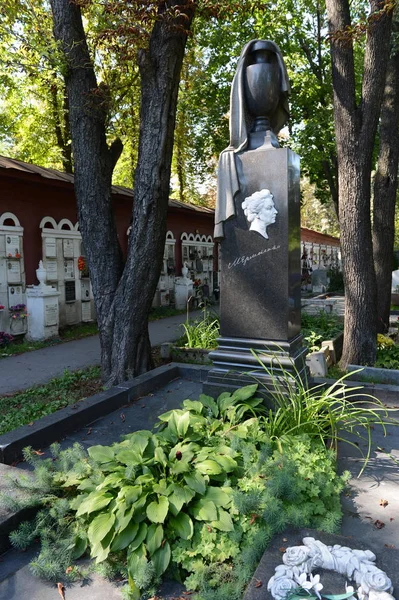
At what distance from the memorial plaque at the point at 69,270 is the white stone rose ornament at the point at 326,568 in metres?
10.2

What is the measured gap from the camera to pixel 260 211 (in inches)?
161

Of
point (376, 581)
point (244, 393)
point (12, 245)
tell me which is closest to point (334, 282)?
point (12, 245)

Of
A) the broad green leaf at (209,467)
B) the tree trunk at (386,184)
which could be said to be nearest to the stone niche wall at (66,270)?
the tree trunk at (386,184)

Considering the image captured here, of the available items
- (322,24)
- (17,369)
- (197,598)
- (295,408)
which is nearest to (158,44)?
(295,408)

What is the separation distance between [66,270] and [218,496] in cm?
965

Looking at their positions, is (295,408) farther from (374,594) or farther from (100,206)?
(100,206)

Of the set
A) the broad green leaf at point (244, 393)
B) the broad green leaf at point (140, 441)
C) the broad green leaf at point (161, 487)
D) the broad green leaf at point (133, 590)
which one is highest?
the broad green leaf at point (244, 393)

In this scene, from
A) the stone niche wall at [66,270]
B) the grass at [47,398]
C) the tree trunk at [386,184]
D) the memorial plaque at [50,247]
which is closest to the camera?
the grass at [47,398]

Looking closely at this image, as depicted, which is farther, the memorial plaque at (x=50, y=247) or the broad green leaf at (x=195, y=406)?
the memorial plaque at (x=50, y=247)

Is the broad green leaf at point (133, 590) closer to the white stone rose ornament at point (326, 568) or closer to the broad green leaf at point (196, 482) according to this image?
the broad green leaf at point (196, 482)

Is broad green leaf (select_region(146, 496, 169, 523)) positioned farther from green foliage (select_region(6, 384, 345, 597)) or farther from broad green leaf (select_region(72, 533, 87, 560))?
broad green leaf (select_region(72, 533, 87, 560))

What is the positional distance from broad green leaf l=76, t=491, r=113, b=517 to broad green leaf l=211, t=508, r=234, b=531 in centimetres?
59

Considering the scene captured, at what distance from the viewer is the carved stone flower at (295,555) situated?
1779mm

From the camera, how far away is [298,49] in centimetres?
1410
